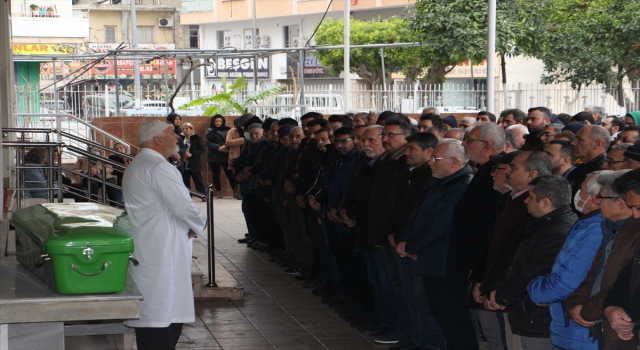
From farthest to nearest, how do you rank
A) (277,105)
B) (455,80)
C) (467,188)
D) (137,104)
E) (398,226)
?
(455,80), (137,104), (277,105), (398,226), (467,188)

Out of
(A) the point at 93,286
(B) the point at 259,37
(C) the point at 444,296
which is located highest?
(B) the point at 259,37

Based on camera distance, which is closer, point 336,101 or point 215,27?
point 336,101

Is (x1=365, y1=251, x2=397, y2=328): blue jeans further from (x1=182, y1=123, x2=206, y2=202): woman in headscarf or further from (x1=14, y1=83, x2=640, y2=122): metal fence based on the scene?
(x1=182, y1=123, x2=206, y2=202): woman in headscarf

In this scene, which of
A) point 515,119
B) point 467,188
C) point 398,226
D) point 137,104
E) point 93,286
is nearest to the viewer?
point 93,286

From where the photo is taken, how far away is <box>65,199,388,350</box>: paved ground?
25.5 ft

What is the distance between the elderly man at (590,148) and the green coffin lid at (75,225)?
3485 millimetres

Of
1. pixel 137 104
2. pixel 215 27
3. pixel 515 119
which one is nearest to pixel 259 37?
pixel 215 27

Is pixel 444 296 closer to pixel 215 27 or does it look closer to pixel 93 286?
pixel 93 286

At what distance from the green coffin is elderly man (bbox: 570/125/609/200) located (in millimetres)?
3673

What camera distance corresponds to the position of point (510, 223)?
5680mm

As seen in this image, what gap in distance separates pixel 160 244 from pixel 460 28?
11.5m

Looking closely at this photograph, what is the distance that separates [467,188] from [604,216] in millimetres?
1656

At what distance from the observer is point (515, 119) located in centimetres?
1107

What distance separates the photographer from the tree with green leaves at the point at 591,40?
56.4 feet
